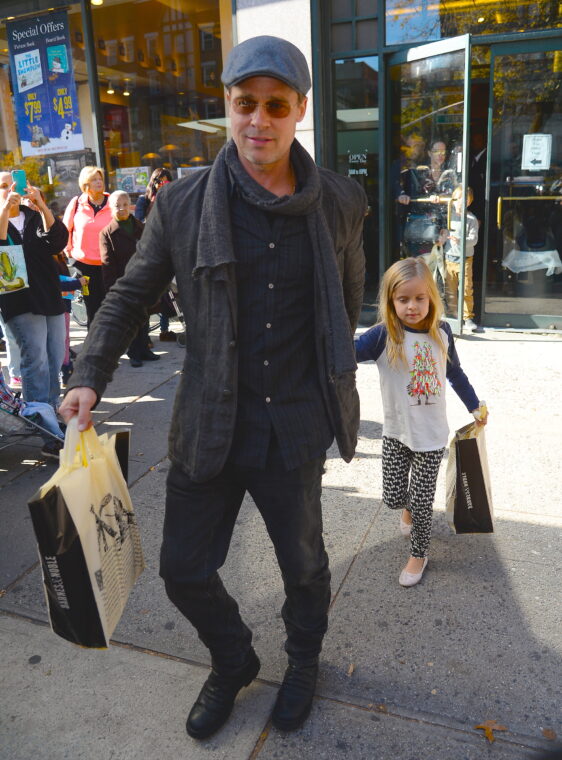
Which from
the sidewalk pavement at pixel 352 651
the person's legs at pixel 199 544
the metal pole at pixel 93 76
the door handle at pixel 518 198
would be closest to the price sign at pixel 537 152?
the door handle at pixel 518 198

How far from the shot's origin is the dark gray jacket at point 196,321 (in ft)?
6.72

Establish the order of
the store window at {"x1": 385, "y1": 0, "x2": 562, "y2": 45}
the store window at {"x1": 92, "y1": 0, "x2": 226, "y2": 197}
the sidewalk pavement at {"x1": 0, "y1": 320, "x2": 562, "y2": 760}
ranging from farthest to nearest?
the store window at {"x1": 92, "y1": 0, "x2": 226, "y2": 197} → the store window at {"x1": 385, "y1": 0, "x2": 562, "y2": 45} → the sidewalk pavement at {"x1": 0, "y1": 320, "x2": 562, "y2": 760}

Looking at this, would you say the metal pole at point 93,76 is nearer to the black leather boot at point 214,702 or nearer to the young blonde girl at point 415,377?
the young blonde girl at point 415,377

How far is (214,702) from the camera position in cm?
240

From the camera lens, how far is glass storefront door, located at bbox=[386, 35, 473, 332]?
7.03 meters

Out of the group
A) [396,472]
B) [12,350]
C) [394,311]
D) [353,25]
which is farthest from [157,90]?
[396,472]

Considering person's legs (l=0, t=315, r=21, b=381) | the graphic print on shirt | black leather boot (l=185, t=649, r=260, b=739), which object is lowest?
black leather boot (l=185, t=649, r=260, b=739)

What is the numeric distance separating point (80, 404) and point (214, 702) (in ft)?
3.78

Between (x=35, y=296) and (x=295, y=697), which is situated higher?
(x=35, y=296)

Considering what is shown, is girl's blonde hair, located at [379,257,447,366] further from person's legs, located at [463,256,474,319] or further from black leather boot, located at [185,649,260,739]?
person's legs, located at [463,256,474,319]

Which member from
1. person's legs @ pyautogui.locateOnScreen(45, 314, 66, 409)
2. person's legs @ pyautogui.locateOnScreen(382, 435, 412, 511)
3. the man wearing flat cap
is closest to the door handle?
person's legs @ pyautogui.locateOnScreen(45, 314, 66, 409)

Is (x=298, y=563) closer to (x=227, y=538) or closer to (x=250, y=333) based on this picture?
(x=227, y=538)

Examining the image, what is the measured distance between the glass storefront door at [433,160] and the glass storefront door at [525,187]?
1.34ft

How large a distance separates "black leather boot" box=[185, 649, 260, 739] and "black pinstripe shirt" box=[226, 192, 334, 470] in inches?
32.7
